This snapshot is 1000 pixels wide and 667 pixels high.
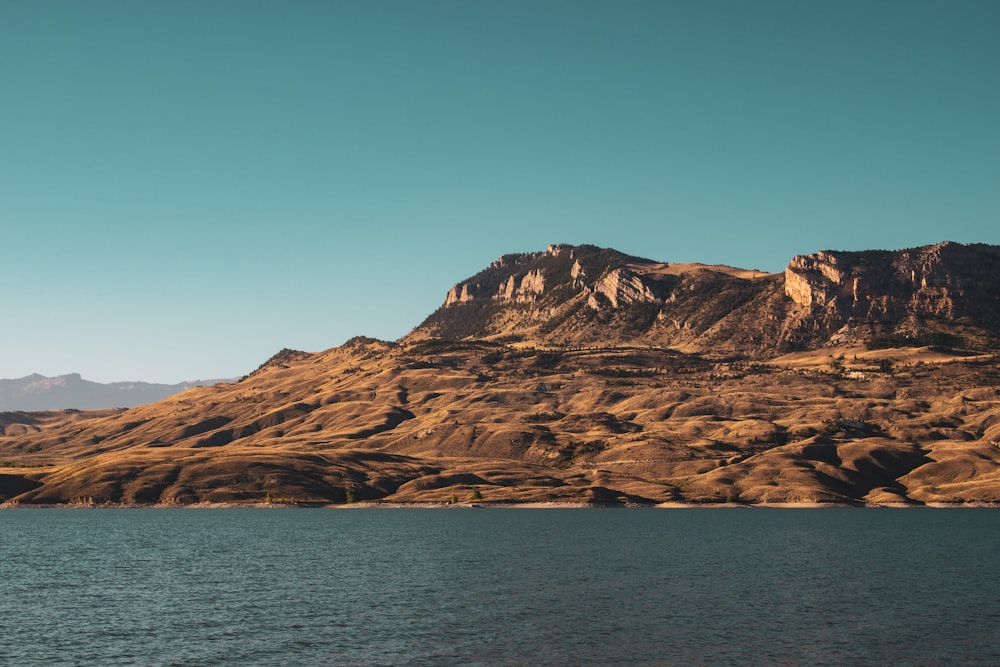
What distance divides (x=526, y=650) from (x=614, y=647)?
747cm

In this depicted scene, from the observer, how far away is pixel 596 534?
7825 inches

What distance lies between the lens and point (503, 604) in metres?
104

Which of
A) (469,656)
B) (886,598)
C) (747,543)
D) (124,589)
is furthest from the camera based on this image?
(747,543)

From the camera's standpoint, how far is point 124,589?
115938 millimetres

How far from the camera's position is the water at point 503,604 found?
3071 inches

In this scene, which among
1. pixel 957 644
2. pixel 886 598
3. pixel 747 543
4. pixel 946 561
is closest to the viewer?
pixel 957 644

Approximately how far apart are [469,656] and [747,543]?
11333cm

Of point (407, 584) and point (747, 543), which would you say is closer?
point (407, 584)

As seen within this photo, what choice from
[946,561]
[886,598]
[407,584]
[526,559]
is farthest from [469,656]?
[946,561]

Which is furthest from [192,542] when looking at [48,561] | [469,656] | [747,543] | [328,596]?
[469,656]

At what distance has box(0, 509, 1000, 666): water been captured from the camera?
256ft

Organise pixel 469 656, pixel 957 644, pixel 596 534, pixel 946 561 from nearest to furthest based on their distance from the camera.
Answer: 1. pixel 469 656
2. pixel 957 644
3. pixel 946 561
4. pixel 596 534

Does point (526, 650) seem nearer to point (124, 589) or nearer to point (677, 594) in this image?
point (677, 594)

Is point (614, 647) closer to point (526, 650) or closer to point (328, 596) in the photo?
point (526, 650)
